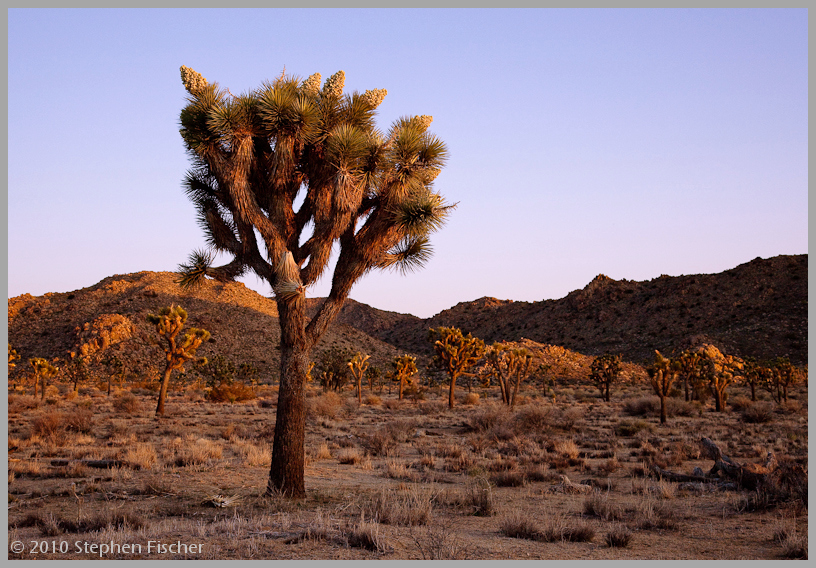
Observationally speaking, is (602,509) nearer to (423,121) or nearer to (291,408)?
(291,408)

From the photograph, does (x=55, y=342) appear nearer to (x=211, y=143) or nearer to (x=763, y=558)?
(x=211, y=143)

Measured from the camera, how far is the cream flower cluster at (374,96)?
33.4 ft

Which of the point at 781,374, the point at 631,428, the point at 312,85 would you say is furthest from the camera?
the point at 781,374

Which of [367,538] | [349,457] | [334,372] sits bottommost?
[349,457]

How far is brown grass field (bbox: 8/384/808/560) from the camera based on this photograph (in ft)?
21.9

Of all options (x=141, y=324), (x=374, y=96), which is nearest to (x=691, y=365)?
(x=374, y=96)

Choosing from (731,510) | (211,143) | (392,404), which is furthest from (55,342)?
(731,510)

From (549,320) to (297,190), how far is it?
73.9 m

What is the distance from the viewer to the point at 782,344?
5488 cm

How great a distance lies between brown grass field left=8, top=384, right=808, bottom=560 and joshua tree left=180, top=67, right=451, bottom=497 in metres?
2.01

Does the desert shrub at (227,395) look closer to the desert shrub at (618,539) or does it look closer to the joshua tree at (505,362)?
the joshua tree at (505,362)

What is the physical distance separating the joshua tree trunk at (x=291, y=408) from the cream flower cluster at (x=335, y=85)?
3.50 m

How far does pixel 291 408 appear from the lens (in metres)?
9.60

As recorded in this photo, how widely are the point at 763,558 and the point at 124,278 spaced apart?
79552 mm
